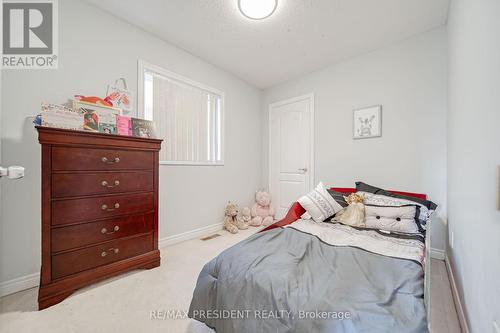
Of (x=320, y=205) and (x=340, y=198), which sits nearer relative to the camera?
(x=320, y=205)

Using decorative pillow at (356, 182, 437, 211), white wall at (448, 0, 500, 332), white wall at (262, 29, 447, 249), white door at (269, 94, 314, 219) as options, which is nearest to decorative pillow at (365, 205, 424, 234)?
decorative pillow at (356, 182, 437, 211)

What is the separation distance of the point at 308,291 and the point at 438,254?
230 cm

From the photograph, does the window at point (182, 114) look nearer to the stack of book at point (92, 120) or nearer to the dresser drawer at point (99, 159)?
the stack of book at point (92, 120)

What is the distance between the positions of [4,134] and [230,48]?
2372mm

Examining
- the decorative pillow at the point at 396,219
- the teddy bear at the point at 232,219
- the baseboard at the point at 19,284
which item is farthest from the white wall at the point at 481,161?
the baseboard at the point at 19,284

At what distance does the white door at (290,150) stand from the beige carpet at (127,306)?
193 centimetres

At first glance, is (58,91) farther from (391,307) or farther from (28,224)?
(391,307)

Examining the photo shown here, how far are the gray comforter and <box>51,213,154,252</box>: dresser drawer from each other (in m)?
1.03

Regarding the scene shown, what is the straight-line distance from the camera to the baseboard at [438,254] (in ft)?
7.23

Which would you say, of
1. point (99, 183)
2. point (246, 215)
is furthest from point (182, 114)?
point (246, 215)

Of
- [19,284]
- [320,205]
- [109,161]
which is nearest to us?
[19,284]

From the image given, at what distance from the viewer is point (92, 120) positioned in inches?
66.4

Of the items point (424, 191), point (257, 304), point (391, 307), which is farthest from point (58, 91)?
point (424, 191)

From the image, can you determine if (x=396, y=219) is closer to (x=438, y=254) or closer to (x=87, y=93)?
(x=438, y=254)
